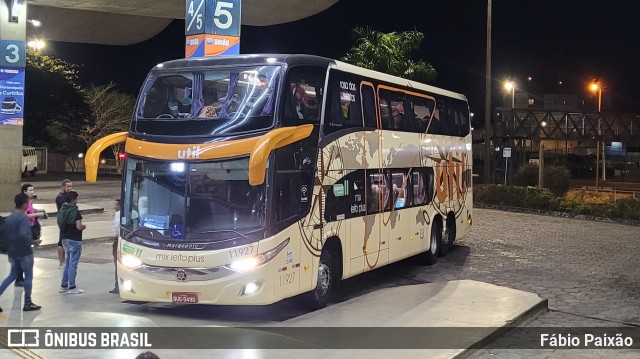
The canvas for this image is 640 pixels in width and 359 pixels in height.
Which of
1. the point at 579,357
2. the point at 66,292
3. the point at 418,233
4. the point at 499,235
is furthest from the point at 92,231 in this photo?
the point at 579,357

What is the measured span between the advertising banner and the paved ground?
14.8 feet

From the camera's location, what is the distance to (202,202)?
926cm

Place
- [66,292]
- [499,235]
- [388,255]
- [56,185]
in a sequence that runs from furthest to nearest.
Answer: [56,185] < [499,235] < [388,255] < [66,292]

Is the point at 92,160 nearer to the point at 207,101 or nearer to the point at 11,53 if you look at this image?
the point at 207,101

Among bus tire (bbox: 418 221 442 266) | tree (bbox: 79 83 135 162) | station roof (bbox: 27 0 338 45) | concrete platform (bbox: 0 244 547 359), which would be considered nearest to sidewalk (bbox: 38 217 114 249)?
concrete platform (bbox: 0 244 547 359)

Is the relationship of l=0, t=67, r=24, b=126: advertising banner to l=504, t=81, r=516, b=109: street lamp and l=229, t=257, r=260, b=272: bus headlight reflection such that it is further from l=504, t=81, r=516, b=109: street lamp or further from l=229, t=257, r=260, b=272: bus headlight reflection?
l=504, t=81, r=516, b=109: street lamp

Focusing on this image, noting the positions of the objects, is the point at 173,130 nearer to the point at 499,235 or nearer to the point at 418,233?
the point at 418,233

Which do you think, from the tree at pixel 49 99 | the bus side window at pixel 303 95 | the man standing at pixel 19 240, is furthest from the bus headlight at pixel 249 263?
the tree at pixel 49 99

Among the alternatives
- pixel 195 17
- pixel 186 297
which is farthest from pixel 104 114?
pixel 186 297

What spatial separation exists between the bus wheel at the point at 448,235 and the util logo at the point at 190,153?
29.1 ft

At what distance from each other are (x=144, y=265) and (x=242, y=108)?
105 inches

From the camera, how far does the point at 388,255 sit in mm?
13094

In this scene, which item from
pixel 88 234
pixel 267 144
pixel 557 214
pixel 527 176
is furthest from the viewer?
pixel 527 176

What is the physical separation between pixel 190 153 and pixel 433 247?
8221 millimetres
